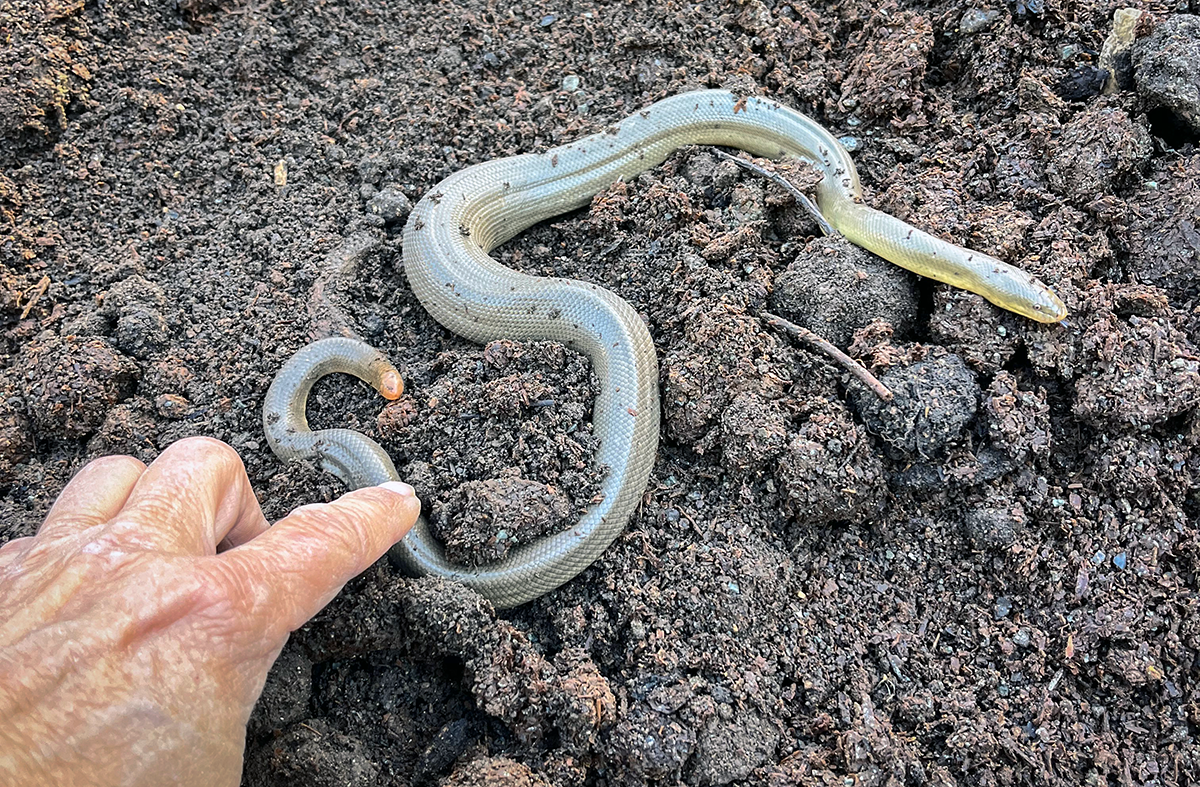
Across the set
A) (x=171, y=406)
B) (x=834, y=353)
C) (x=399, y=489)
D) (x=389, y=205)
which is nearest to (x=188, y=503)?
(x=399, y=489)

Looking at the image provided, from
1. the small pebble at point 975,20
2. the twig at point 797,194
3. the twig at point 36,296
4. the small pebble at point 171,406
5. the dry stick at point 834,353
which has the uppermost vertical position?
the small pebble at point 975,20

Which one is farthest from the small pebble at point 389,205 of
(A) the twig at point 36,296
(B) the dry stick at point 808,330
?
(B) the dry stick at point 808,330

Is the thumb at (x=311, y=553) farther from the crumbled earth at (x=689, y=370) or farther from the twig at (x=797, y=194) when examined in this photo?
the twig at (x=797, y=194)

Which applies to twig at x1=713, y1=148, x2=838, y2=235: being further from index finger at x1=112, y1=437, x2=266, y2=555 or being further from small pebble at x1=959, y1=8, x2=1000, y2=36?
index finger at x1=112, y1=437, x2=266, y2=555

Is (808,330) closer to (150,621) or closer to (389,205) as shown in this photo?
(389,205)

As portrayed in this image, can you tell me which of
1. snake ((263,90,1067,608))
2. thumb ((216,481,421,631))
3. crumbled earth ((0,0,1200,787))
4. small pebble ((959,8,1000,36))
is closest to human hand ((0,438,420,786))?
thumb ((216,481,421,631))
